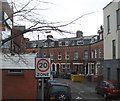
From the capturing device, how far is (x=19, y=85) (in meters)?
24.2

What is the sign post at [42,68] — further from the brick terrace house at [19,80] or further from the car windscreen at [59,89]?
the brick terrace house at [19,80]

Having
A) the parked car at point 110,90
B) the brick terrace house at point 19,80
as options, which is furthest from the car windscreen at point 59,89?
the parked car at point 110,90

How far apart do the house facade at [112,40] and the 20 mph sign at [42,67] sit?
26.3 m

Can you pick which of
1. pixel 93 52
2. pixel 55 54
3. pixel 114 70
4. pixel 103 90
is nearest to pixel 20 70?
pixel 103 90

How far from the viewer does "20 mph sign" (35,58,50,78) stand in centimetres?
1183

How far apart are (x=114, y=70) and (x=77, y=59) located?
36.4 m

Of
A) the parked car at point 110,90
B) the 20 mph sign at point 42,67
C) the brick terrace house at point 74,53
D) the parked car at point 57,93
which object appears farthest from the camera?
the brick terrace house at point 74,53

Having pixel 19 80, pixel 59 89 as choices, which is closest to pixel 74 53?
pixel 19 80

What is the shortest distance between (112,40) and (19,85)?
18.3 metres

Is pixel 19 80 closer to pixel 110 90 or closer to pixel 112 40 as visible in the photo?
pixel 110 90

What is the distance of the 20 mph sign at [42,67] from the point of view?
11828 mm

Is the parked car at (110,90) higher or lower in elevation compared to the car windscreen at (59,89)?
lower

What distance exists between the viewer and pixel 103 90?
31484 mm

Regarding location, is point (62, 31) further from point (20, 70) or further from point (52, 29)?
point (20, 70)
